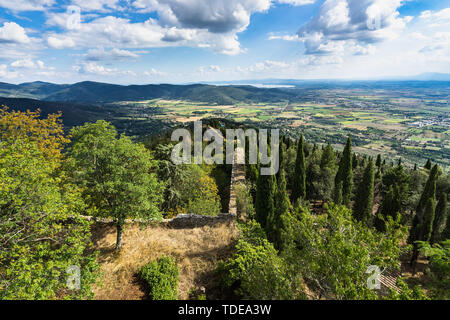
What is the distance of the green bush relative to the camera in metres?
11.4

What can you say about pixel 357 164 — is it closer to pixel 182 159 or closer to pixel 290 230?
pixel 182 159

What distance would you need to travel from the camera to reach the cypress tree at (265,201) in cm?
2144

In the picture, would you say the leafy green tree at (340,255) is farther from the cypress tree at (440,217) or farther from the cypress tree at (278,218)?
the cypress tree at (440,217)

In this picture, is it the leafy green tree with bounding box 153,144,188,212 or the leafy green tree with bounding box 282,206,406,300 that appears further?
the leafy green tree with bounding box 153,144,188,212

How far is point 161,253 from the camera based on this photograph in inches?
580

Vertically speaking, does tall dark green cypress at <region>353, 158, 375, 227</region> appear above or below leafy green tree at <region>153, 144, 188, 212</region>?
below

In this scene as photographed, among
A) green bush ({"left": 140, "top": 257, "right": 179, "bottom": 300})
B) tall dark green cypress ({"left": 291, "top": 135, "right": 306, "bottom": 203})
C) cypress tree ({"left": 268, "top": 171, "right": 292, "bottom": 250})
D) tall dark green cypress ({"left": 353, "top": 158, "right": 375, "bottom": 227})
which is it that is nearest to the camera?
green bush ({"left": 140, "top": 257, "right": 179, "bottom": 300})

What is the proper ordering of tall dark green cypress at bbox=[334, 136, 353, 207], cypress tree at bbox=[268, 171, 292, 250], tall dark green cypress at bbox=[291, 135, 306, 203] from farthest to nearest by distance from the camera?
1. tall dark green cypress at bbox=[291, 135, 306, 203]
2. tall dark green cypress at bbox=[334, 136, 353, 207]
3. cypress tree at bbox=[268, 171, 292, 250]

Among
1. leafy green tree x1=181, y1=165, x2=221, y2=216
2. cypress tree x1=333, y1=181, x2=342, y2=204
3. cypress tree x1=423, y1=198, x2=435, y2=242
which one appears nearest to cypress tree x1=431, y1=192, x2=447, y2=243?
cypress tree x1=423, y1=198, x2=435, y2=242

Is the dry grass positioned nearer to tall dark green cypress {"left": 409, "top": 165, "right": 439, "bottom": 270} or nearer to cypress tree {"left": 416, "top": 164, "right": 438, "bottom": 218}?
tall dark green cypress {"left": 409, "top": 165, "right": 439, "bottom": 270}

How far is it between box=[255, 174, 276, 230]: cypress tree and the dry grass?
15.1ft

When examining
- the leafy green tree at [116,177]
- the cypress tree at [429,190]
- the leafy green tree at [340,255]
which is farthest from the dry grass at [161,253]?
the cypress tree at [429,190]
